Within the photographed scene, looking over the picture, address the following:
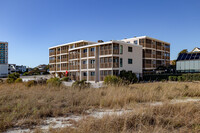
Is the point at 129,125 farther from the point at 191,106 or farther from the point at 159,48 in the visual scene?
the point at 159,48

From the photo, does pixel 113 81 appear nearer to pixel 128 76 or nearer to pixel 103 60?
pixel 128 76

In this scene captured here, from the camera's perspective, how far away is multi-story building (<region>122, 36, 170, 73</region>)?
126ft

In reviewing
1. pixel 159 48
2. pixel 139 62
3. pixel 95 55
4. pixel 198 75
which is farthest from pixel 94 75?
pixel 159 48

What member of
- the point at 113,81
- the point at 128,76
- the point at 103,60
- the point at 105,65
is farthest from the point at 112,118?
the point at 103,60

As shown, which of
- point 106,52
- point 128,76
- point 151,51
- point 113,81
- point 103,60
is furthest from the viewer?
point 151,51

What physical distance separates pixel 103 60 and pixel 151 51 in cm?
1652

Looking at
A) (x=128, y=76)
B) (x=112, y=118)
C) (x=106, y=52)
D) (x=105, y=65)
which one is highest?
(x=106, y=52)

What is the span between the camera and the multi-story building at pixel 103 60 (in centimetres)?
2895

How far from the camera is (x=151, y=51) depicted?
40406 mm

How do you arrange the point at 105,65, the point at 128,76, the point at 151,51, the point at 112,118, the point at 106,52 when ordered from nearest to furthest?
the point at 112,118 < the point at 128,76 < the point at 105,65 < the point at 106,52 < the point at 151,51

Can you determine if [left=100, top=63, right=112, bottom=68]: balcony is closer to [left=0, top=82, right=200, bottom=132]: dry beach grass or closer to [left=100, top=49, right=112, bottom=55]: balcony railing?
[left=100, top=49, right=112, bottom=55]: balcony railing

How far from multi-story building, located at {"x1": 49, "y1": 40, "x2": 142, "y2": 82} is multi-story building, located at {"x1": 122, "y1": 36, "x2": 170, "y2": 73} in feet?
16.5

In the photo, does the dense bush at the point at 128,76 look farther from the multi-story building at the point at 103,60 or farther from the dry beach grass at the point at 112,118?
the dry beach grass at the point at 112,118

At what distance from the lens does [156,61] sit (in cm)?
4231
